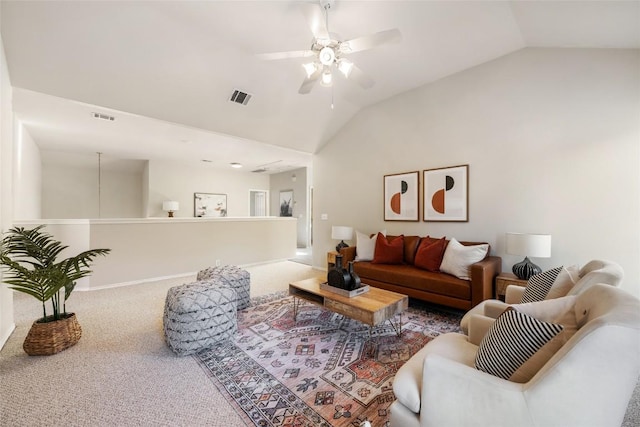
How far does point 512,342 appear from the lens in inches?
44.9

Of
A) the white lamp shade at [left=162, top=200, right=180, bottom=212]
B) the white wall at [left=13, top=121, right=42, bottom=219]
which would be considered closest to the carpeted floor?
the white wall at [left=13, top=121, right=42, bottom=219]

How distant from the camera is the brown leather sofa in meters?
2.87

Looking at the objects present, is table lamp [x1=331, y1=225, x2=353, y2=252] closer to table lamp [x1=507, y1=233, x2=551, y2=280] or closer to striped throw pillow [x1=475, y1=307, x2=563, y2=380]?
table lamp [x1=507, y1=233, x2=551, y2=280]

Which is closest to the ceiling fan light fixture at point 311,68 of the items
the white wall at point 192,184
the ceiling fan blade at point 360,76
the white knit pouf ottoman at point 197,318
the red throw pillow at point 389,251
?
the ceiling fan blade at point 360,76

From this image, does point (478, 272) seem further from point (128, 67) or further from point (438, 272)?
point (128, 67)

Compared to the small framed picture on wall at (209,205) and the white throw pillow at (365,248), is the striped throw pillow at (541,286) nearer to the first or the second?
the white throw pillow at (365,248)

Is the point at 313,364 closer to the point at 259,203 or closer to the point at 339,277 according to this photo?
the point at 339,277

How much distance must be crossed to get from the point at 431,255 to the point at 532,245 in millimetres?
1065

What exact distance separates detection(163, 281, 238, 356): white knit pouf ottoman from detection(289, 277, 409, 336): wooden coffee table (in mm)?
815

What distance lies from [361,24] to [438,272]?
118 inches

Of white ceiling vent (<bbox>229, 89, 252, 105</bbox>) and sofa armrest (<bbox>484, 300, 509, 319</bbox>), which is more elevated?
white ceiling vent (<bbox>229, 89, 252, 105</bbox>)

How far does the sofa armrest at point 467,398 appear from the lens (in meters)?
0.99

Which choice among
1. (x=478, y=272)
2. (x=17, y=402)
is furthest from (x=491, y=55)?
(x=17, y=402)

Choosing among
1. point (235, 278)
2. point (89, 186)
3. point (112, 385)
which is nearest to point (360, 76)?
point (235, 278)
